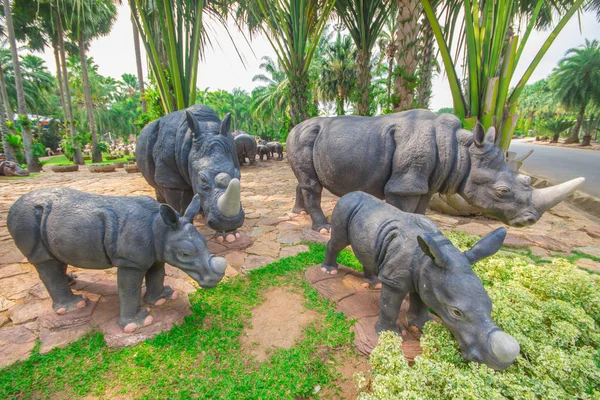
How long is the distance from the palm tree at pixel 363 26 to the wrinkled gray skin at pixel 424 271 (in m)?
7.25

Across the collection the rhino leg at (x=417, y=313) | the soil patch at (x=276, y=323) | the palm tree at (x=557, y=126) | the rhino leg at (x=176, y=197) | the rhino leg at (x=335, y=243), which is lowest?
the soil patch at (x=276, y=323)

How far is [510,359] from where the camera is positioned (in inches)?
61.0

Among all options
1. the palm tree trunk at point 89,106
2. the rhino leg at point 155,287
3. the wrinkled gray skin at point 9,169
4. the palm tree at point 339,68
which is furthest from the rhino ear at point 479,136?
the palm tree at point 339,68

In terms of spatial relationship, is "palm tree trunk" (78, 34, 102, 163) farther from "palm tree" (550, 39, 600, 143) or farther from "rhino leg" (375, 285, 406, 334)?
"palm tree" (550, 39, 600, 143)

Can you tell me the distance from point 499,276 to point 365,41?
334 inches

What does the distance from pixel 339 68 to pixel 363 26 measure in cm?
1884

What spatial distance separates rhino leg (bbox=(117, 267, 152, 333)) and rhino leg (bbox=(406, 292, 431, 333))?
2312 mm

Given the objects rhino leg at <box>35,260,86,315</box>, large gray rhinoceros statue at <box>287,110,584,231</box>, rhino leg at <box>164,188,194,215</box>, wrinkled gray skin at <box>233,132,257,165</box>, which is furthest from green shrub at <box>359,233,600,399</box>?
wrinkled gray skin at <box>233,132,257,165</box>

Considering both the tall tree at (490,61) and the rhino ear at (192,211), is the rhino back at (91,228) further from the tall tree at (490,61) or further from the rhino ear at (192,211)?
the tall tree at (490,61)

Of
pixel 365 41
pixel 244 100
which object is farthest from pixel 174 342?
pixel 244 100

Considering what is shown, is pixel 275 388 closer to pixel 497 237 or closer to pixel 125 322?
pixel 125 322

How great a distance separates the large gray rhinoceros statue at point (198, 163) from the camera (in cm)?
287

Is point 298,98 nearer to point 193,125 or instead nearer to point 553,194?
point 193,125

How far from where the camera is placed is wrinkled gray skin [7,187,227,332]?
222 cm
